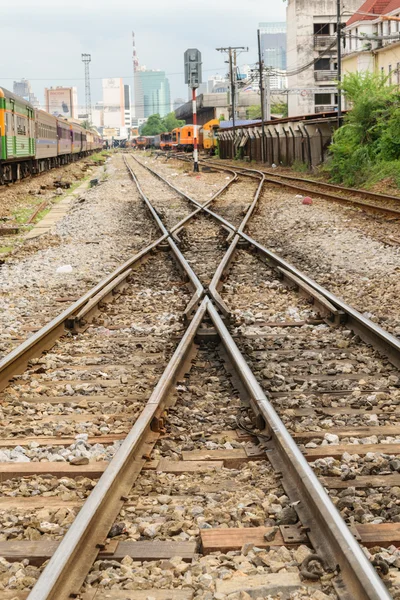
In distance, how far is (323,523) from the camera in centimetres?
317

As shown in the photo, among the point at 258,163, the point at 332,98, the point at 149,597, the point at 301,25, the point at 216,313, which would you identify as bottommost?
the point at 149,597

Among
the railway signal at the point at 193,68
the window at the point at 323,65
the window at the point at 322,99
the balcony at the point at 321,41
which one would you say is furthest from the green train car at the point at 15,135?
the window at the point at 323,65

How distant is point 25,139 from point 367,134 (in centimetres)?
1240

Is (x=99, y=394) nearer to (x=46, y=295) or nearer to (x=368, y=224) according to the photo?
(x=46, y=295)

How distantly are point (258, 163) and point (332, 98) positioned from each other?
37962mm

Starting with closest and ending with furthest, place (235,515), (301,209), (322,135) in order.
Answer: (235,515) < (301,209) < (322,135)

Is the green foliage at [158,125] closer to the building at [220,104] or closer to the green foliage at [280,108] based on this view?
the building at [220,104]

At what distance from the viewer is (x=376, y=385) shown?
17.9 ft

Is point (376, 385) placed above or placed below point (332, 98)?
below

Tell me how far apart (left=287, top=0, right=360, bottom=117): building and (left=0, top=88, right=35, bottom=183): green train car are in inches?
1965

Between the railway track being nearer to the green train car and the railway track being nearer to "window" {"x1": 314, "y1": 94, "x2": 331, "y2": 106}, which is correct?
the green train car

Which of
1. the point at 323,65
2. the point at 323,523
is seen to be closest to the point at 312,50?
the point at 323,65

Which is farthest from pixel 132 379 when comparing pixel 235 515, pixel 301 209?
pixel 301 209

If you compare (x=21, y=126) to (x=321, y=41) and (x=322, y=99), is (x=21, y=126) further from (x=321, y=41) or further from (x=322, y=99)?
(x=321, y=41)
